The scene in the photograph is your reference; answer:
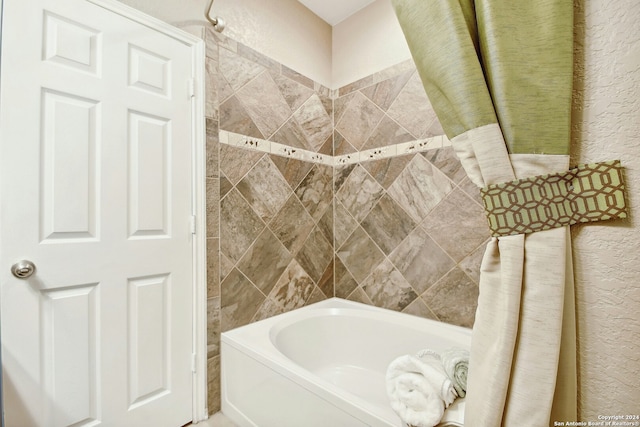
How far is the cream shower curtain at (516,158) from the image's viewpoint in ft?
1.72

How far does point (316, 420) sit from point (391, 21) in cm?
229

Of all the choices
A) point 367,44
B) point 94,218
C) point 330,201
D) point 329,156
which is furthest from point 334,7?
point 94,218

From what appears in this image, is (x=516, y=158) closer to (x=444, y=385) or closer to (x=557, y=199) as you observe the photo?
(x=557, y=199)

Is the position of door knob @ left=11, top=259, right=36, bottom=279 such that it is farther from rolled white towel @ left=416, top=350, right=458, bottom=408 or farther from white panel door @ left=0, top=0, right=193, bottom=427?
rolled white towel @ left=416, top=350, right=458, bottom=408

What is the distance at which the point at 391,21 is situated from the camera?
188 centimetres

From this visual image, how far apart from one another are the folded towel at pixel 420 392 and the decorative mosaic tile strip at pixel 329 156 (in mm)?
1181

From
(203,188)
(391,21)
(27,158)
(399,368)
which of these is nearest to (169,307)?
(203,188)

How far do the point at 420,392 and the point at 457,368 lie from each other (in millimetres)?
149

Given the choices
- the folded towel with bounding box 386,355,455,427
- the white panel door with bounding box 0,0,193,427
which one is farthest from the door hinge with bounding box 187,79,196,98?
the folded towel with bounding box 386,355,455,427

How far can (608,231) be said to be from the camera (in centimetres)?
50

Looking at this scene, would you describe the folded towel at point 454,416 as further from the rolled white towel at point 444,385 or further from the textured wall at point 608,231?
the textured wall at point 608,231

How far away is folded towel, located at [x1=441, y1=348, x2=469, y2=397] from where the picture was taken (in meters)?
0.84

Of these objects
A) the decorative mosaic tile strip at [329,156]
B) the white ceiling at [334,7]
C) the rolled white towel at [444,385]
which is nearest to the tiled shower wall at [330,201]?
the decorative mosaic tile strip at [329,156]

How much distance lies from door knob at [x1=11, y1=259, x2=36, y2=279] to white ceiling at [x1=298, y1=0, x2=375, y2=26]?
2.18 m
